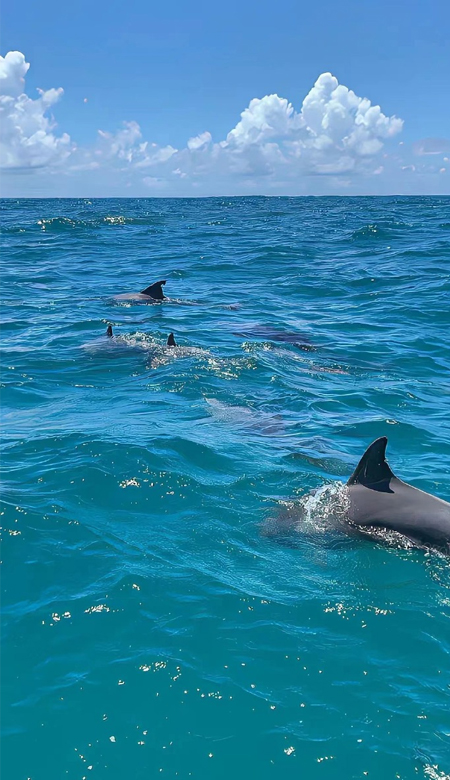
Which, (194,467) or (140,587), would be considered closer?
(140,587)

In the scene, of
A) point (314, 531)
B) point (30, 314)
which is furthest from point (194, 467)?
point (30, 314)

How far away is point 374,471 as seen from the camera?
28.6ft

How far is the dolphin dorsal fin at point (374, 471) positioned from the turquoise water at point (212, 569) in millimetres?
901

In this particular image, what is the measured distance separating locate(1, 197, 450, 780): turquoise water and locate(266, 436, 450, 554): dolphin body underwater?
26cm

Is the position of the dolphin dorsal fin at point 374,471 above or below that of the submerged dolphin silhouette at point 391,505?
above

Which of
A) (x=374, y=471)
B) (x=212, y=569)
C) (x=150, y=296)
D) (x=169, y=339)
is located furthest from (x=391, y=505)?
(x=150, y=296)

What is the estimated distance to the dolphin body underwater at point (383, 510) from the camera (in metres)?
8.05

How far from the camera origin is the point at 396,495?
28.0 feet

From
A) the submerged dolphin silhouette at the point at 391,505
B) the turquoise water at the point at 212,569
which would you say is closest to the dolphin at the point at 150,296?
the turquoise water at the point at 212,569

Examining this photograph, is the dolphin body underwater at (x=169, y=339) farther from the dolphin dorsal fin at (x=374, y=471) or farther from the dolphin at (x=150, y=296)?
the dolphin dorsal fin at (x=374, y=471)

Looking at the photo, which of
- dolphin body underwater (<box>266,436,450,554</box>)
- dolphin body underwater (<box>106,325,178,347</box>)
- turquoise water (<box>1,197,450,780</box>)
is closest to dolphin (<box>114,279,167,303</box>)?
turquoise water (<box>1,197,450,780</box>)

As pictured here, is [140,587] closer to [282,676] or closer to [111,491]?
[282,676]

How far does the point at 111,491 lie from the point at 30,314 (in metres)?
15.3

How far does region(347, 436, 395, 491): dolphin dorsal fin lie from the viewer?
8.57m
